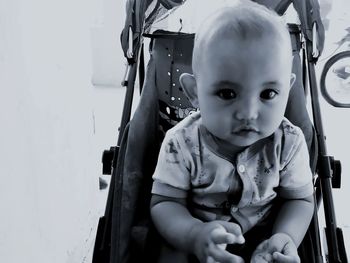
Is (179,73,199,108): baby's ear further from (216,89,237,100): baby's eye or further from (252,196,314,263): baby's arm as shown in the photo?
(252,196,314,263): baby's arm

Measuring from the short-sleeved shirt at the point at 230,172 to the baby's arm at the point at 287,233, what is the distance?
21 millimetres

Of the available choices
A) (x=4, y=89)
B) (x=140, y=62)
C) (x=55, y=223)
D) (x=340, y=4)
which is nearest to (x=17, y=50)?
(x=4, y=89)

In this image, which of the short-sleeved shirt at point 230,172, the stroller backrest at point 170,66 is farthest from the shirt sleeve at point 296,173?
the stroller backrest at point 170,66

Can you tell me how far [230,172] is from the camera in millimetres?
773

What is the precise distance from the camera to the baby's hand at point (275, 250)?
0.70 meters

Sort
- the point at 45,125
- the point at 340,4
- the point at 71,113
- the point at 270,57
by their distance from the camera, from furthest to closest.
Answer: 1. the point at 340,4
2. the point at 71,113
3. the point at 45,125
4. the point at 270,57

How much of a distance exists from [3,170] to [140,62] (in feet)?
1.49

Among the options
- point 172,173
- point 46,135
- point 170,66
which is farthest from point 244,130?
point 46,135

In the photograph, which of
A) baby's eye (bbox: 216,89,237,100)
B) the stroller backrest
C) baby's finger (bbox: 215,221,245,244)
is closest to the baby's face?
baby's eye (bbox: 216,89,237,100)

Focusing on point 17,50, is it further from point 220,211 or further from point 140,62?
point 220,211

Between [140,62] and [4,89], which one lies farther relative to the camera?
[140,62]

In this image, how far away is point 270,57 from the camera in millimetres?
670

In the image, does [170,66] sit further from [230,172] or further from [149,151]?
[230,172]

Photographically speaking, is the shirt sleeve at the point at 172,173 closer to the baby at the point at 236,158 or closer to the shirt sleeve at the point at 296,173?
the baby at the point at 236,158
